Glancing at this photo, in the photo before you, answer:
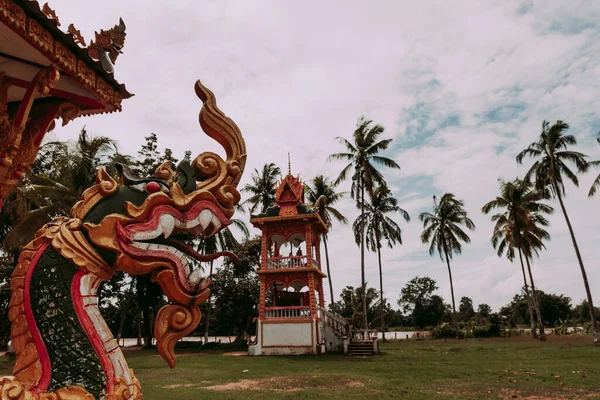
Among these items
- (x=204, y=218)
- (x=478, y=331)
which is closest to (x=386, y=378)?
(x=204, y=218)

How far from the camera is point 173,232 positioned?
1871 millimetres

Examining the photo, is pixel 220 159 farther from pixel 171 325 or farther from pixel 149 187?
pixel 171 325

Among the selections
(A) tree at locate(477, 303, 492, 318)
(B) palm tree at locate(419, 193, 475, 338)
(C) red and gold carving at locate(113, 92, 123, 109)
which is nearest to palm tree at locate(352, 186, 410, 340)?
(B) palm tree at locate(419, 193, 475, 338)

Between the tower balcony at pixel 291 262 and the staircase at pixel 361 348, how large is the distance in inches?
146

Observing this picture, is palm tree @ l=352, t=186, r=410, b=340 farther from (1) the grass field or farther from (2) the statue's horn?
(2) the statue's horn

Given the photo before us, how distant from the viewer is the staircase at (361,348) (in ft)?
60.2

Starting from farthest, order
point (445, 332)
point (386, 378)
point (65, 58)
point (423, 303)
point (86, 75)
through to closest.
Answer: point (423, 303) → point (445, 332) → point (386, 378) → point (86, 75) → point (65, 58)

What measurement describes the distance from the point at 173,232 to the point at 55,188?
1293 cm

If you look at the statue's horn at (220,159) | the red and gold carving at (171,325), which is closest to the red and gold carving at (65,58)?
the statue's horn at (220,159)

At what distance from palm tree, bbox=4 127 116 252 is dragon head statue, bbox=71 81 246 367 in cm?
1219

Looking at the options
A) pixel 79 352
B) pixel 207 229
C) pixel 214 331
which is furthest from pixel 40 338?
pixel 214 331

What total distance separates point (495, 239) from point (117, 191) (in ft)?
97.4

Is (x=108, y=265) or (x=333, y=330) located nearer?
(x=108, y=265)

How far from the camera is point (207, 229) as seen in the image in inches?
76.2
